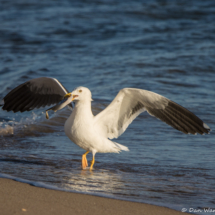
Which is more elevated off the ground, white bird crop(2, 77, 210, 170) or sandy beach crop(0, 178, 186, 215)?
white bird crop(2, 77, 210, 170)

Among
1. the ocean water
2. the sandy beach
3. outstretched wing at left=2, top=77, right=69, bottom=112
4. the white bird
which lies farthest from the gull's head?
the sandy beach

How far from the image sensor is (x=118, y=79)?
9750 millimetres

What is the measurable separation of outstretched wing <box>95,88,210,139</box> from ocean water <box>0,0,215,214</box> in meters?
0.53

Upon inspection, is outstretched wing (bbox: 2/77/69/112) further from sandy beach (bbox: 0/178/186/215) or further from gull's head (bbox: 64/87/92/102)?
sandy beach (bbox: 0/178/186/215)

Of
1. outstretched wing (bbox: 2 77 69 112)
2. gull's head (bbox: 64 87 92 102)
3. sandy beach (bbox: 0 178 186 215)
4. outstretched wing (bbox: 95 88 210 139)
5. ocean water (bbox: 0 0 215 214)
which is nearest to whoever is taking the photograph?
sandy beach (bbox: 0 178 186 215)

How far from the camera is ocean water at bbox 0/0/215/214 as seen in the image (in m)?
4.31

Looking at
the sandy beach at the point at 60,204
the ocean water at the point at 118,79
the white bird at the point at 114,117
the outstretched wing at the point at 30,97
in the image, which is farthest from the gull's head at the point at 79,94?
the sandy beach at the point at 60,204

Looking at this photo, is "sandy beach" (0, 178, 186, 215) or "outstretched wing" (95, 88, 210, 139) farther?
"outstretched wing" (95, 88, 210, 139)

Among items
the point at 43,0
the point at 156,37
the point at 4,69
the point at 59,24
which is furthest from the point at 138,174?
the point at 43,0

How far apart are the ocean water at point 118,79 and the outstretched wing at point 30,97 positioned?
582 mm

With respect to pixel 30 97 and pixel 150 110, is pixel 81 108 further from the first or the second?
pixel 30 97

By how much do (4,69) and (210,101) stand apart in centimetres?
598

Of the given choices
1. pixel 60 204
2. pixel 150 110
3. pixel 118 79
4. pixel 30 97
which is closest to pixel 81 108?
pixel 150 110

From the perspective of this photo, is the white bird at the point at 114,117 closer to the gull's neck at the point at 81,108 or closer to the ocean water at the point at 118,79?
the gull's neck at the point at 81,108
